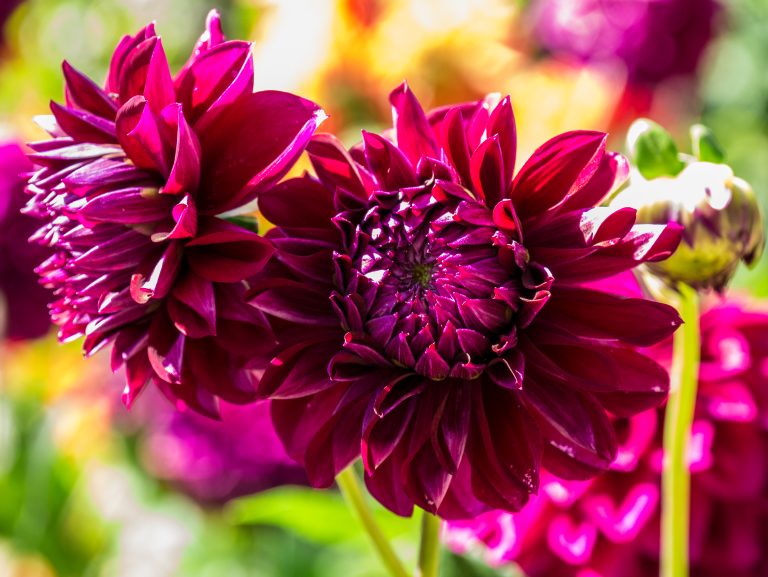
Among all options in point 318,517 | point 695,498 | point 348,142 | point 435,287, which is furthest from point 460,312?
point 348,142

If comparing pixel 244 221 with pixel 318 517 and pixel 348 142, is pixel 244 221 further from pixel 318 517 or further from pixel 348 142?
pixel 348 142

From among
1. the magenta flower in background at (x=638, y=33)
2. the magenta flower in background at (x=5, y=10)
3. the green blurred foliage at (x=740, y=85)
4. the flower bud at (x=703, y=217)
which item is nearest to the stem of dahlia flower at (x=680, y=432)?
the flower bud at (x=703, y=217)

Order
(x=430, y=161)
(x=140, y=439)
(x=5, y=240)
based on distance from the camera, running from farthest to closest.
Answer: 1. (x=140, y=439)
2. (x=5, y=240)
3. (x=430, y=161)

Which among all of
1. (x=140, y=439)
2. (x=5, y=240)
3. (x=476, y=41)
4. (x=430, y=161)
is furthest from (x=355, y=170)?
(x=476, y=41)

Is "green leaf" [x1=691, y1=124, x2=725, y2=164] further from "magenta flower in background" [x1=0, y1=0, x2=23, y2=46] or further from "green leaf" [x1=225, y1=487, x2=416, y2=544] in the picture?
"magenta flower in background" [x1=0, y1=0, x2=23, y2=46]

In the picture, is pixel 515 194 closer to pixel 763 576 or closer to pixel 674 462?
pixel 674 462

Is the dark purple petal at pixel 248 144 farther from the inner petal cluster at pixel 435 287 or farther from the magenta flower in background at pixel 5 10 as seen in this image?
the magenta flower in background at pixel 5 10

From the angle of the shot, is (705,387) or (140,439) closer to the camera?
(705,387)
